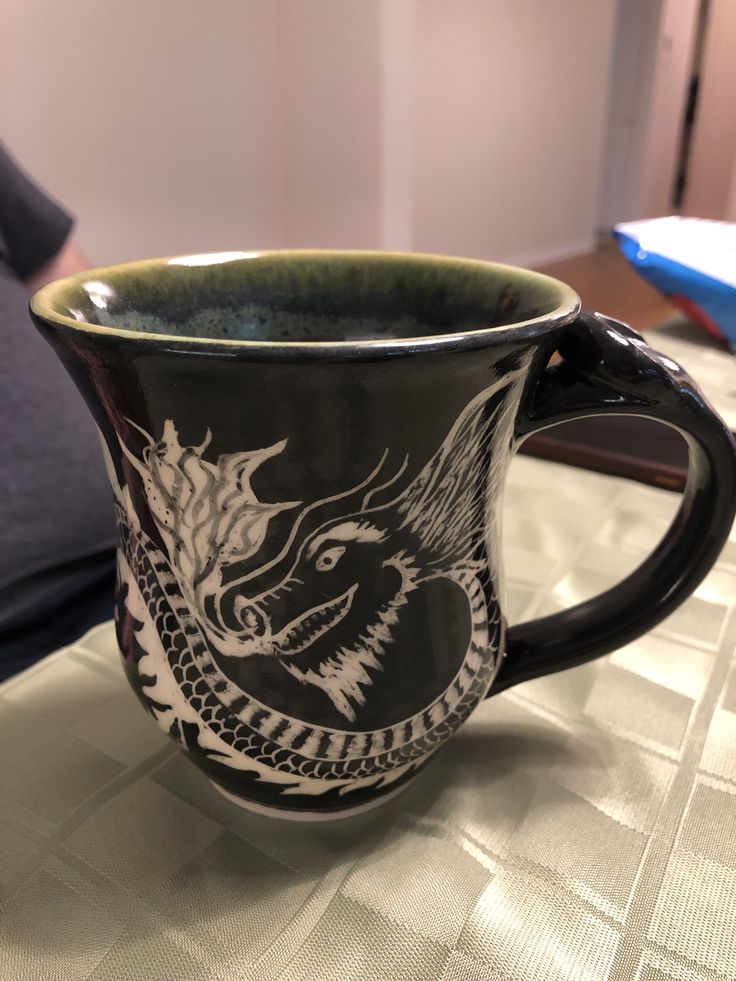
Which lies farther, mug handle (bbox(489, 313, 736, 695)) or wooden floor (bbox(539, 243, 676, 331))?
wooden floor (bbox(539, 243, 676, 331))

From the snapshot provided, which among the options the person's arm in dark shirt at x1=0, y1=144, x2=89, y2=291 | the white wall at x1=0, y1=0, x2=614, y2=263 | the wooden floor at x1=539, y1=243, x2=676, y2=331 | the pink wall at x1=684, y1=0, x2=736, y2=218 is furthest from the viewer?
the pink wall at x1=684, y1=0, x2=736, y2=218

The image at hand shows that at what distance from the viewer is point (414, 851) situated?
0.82 ft

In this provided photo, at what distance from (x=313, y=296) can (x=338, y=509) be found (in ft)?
0.45

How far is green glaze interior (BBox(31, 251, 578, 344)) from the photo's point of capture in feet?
0.87

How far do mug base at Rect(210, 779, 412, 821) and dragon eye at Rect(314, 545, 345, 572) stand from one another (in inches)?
3.9

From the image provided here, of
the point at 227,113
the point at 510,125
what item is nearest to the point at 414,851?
the point at 227,113

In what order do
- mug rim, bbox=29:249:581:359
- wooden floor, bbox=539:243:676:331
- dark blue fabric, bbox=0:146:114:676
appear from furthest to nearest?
wooden floor, bbox=539:243:676:331 < dark blue fabric, bbox=0:146:114:676 < mug rim, bbox=29:249:581:359

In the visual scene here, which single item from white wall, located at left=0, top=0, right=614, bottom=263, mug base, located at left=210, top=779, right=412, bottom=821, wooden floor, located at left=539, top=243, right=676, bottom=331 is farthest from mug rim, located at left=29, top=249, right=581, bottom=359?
white wall, located at left=0, top=0, right=614, bottom=263

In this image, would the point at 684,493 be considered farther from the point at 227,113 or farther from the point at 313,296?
the point at 227,113

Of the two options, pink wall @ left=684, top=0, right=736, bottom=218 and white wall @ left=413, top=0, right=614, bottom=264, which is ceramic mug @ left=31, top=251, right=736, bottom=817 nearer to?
white wall @ left=413, top=0, right=614, bottom=264

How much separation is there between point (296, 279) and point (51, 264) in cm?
41

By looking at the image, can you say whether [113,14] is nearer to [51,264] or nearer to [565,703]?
[51,264]

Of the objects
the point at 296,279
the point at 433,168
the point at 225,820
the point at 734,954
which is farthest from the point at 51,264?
the point at 433,168

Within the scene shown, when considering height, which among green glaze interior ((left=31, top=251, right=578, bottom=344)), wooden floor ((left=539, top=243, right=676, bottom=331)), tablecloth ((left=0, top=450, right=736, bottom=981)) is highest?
green glaze interior ((left=31, top=251, right=578, bottom=344))
